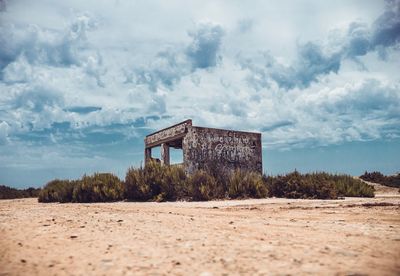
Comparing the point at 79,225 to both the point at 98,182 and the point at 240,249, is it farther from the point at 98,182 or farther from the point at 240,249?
the point at 98,182

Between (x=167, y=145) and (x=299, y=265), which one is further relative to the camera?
(x=167, y=145)

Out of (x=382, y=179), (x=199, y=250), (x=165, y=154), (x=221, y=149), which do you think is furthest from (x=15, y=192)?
(x=382, y=179)

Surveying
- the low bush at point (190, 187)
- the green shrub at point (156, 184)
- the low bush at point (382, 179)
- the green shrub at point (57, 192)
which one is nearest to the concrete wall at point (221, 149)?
the low bush at point (190, 187)

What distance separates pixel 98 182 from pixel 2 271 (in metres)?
10.4

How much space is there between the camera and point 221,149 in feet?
51.1

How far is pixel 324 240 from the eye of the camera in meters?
3.19

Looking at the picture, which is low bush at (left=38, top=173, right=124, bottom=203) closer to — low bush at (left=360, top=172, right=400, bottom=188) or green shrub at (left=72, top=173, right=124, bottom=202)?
green shrub at (left=72, top=173, right=124, bottom=202)

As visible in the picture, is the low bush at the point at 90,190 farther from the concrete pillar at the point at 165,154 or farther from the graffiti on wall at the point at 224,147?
the concrete pillar at the point at 165,154

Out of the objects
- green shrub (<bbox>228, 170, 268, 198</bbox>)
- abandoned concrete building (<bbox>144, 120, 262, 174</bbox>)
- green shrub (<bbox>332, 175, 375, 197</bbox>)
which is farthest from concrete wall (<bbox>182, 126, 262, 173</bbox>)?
green shrub (<bbox>332, 175, 375, 197</bbox>)

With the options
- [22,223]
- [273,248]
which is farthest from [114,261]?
[22,223]

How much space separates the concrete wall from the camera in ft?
47.9

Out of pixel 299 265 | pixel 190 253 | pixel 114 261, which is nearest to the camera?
pixel 299 265

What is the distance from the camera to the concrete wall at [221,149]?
1461cm

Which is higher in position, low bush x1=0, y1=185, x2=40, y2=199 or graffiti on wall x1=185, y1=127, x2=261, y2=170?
graffiti on wall x1=185, y1=127, x2=261, y2=170
